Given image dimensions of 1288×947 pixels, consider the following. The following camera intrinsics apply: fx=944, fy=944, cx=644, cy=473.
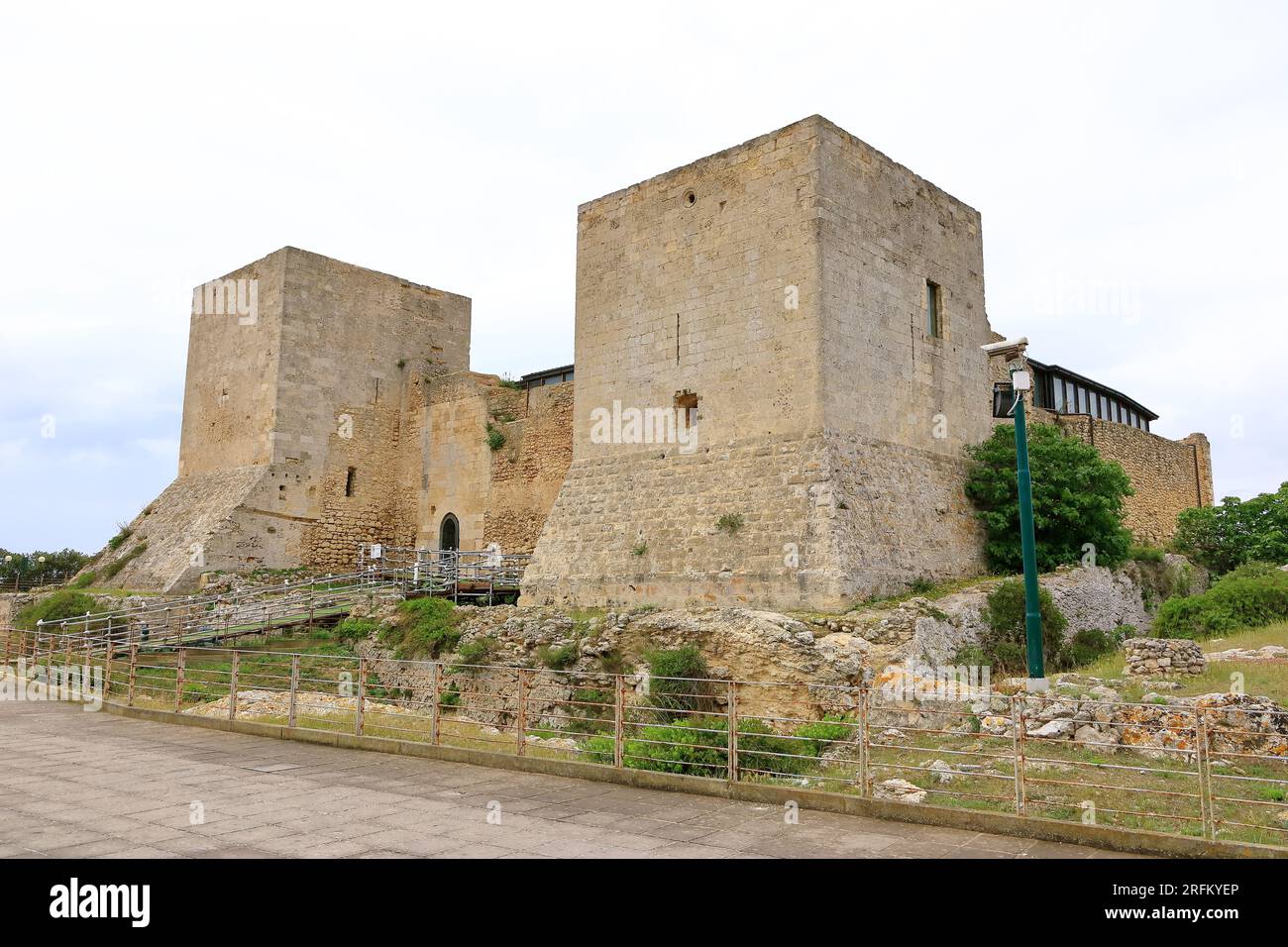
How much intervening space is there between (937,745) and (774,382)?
632 cm

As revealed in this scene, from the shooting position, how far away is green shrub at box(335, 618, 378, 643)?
17.6m

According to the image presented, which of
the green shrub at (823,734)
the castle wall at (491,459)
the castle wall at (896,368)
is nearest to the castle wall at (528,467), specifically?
the castle wall at (491,459)

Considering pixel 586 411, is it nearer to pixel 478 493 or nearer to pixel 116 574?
pixel 478 493

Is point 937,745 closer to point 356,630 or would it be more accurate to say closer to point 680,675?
point 680,675

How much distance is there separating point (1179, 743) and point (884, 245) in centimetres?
912

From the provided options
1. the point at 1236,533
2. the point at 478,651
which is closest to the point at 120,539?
the point at 478,651

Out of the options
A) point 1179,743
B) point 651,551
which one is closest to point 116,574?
point 651,551

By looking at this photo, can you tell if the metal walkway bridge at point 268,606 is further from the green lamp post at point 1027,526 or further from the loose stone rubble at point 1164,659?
the loose stone rubble at point 1164,659

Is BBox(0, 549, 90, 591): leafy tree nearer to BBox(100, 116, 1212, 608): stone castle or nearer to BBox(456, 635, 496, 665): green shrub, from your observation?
BBox(100, 116, 1212, 608): stone castle

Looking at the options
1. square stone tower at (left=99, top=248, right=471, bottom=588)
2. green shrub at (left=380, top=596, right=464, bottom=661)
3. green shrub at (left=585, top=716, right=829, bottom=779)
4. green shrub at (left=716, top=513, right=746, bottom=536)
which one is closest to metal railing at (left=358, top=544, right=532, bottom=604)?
green shrub at (left=380, top=596, right=464, bottom=661)

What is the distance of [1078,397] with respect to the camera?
24.8 meters


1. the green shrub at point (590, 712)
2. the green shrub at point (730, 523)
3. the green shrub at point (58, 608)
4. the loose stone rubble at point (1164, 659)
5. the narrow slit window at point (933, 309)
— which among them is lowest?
the green shrub at point (590, 712)

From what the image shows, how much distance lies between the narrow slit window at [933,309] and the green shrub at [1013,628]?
447cm

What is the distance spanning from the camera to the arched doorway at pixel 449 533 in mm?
23688
